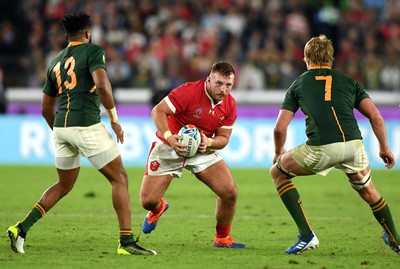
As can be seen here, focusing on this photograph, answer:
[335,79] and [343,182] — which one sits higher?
[335,79]

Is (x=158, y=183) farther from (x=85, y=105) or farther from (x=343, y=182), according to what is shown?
(x=343, y=182)

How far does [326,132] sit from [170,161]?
5.96 feet

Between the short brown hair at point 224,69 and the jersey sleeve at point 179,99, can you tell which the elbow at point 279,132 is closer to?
the short brown hair at point 224,69

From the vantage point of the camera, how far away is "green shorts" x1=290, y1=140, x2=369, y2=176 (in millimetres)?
8281

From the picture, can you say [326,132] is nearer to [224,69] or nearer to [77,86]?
[224,69]

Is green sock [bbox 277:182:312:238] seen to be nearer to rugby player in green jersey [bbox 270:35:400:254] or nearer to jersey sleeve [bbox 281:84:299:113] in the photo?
rugby player in green jersey [bbox 270:35:400:254]

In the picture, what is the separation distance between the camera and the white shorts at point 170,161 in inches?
362

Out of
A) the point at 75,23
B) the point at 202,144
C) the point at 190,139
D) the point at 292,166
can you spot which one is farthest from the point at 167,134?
the point at 75,23

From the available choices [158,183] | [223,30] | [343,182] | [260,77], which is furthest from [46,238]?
[223,30]

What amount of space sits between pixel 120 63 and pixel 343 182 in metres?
7.33

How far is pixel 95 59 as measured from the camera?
26.5 feet

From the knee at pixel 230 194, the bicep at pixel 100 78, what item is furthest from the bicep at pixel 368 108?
the bicep at pixel 100 78

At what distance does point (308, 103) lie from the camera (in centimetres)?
834

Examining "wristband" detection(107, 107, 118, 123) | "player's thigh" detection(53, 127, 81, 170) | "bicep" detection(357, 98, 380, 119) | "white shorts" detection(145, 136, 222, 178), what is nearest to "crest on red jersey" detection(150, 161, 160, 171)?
"white shorts" detection(145, 136, 222, 178)
